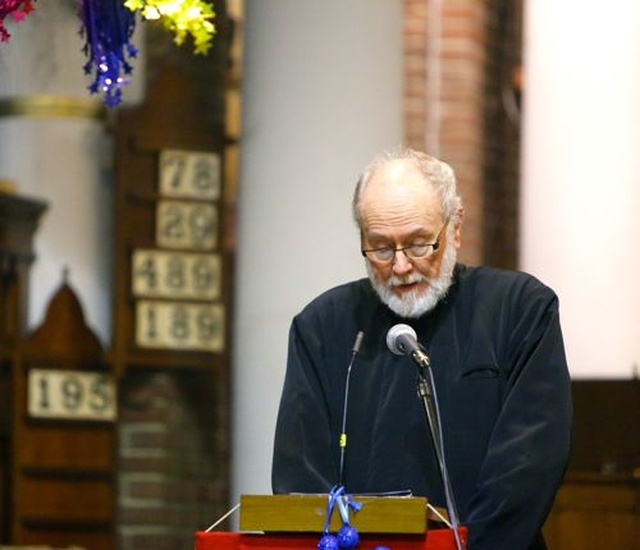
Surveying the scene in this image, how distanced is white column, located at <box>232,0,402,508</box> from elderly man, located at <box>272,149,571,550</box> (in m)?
3.10

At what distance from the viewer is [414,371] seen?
5.99m

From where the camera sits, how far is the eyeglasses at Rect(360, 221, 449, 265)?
5.88 metres

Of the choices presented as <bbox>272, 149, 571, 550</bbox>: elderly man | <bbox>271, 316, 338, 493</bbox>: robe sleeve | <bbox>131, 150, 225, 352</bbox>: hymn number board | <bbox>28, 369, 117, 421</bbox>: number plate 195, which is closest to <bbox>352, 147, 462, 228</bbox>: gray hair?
<bbox>272, 149, 571, 550</bbox>: elderly man

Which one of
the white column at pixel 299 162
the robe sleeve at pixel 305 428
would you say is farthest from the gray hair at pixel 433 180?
the white column at pixel 299 162

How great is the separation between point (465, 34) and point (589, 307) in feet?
5.15

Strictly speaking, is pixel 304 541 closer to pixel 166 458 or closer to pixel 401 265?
pixel 401 265

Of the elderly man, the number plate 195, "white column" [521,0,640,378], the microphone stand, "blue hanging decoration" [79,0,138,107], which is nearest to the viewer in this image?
the microphone stand

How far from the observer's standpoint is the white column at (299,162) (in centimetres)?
923

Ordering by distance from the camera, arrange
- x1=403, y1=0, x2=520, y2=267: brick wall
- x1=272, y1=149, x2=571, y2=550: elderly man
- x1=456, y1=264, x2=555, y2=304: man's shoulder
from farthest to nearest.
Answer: x1=403, y1=0, x2=520, y2=267: brick wall
x1=456, y1=264, x2=555, y2=304: man's shoulder
x1=272, y1=149, x2=571, y2=550: elderly man

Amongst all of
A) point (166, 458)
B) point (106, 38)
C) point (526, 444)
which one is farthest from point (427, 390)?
point (166, 458)

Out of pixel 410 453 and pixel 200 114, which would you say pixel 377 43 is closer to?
pixel 200 114

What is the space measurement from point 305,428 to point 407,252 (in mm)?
563

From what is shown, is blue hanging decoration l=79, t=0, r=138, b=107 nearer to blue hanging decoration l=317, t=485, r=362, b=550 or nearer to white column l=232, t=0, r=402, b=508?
blue hanging decoration l=317, t=485, r=362, b=550

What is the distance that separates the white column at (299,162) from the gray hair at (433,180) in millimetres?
3130
